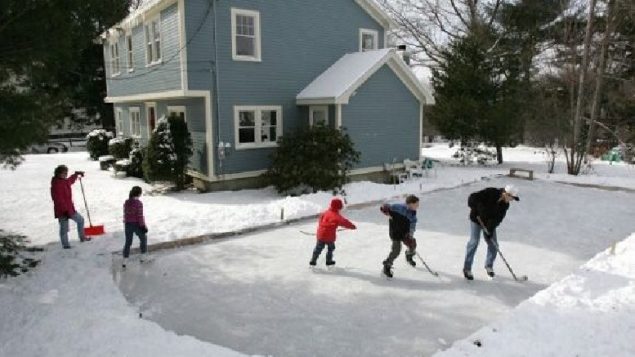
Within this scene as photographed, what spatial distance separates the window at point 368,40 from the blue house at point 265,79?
17 centimetres

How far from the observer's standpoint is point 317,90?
1761 centimetres

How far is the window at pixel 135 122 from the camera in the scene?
24.4m

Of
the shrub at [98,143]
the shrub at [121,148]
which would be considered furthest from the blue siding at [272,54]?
the shrub at [98,143]

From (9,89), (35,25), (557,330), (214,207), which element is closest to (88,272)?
(9,89)

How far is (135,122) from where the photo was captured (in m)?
25.1

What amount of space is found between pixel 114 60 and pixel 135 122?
351cm

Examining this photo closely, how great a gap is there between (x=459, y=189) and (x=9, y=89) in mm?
13948

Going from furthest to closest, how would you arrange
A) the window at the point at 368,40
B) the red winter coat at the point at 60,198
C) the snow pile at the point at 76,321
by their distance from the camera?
the window at the point at 368,40, the red winter coat at the point at 60,198, the snow pile at the point at 76,321

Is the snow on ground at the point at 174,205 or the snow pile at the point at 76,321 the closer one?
the snow pile at the point at 76,321

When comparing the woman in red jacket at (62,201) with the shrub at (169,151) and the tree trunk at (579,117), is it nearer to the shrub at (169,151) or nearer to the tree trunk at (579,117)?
the shrub at (169,151)

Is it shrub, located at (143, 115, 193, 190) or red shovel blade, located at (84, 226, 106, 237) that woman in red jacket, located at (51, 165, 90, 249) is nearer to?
red shovel blade, located at (84, 226, 106, 237)

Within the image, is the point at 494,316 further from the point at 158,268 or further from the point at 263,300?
the point at 158,268

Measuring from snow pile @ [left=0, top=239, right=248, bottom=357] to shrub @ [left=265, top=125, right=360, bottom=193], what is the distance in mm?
7892

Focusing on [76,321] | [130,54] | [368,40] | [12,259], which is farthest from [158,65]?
[76,321]
